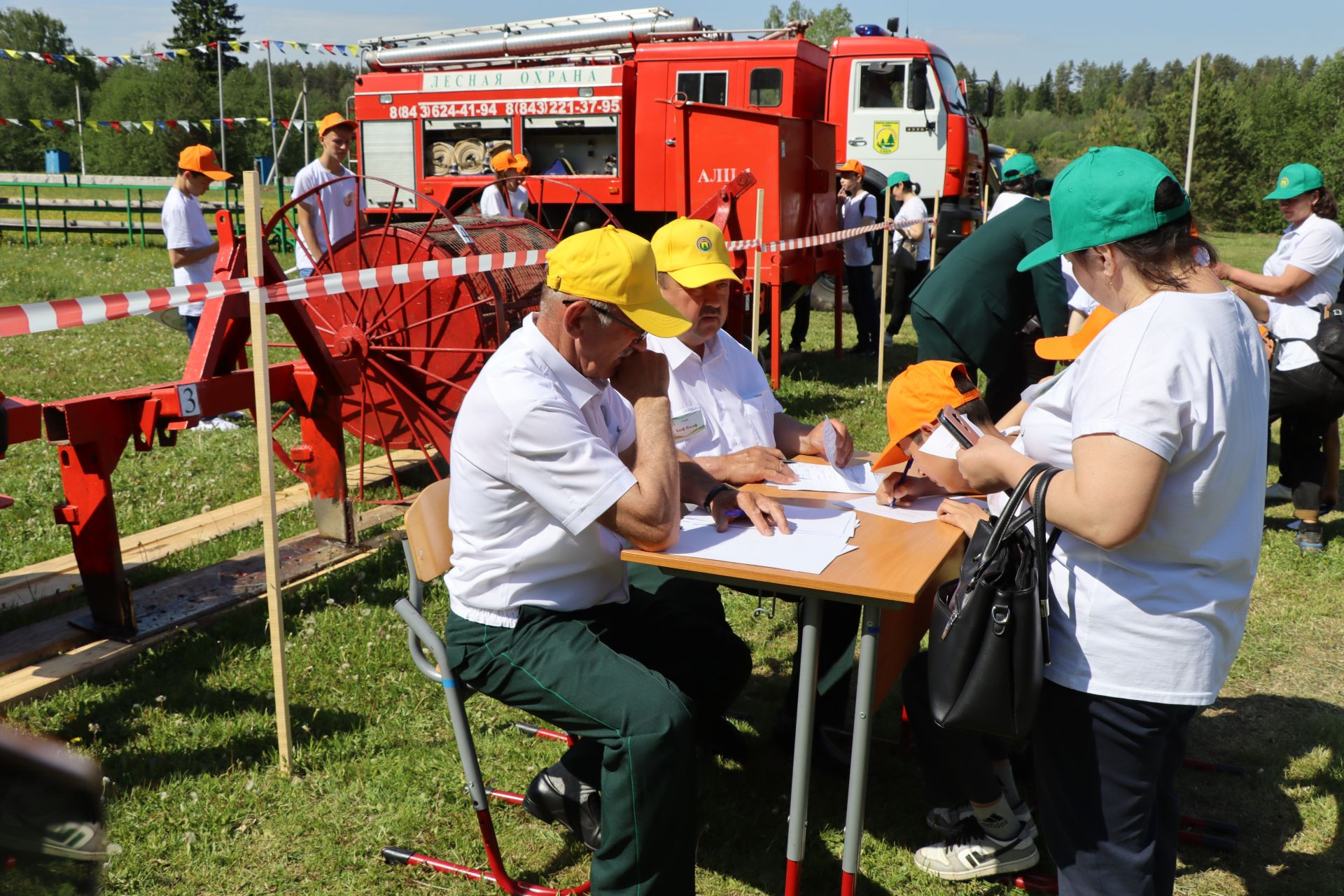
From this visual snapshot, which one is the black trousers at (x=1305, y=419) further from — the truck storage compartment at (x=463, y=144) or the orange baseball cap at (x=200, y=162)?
the truck storage compartment at (x=463, y=144)

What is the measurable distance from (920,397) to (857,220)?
8.53 metres

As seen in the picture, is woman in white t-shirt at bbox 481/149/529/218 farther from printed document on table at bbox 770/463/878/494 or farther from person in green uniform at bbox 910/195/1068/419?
printed document on table at bbox 770/463/878/494

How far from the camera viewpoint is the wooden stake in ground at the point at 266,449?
2.93m

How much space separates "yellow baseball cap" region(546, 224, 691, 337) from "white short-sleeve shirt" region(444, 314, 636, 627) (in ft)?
0.53

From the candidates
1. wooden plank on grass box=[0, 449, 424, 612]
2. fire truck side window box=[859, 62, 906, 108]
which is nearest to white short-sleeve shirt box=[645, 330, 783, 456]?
wooden plank on grass box=[0, 449, 424, 612]

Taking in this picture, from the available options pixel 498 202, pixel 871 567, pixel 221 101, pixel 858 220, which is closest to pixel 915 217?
pixel 858 220

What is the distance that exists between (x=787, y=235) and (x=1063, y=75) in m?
131

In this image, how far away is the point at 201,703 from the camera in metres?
3.49

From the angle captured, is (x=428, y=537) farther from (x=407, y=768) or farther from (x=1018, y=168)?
(x=1018, y=168)

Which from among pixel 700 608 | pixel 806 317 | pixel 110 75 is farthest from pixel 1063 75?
pixel 700 608

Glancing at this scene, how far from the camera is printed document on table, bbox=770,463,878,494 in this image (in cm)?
299

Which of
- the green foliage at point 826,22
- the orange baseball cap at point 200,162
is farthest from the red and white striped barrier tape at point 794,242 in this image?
the green foliage at point 826,22

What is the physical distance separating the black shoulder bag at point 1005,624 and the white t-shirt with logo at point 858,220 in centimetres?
849

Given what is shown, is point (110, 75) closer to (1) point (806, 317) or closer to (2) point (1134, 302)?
(1) point (806, 317)
